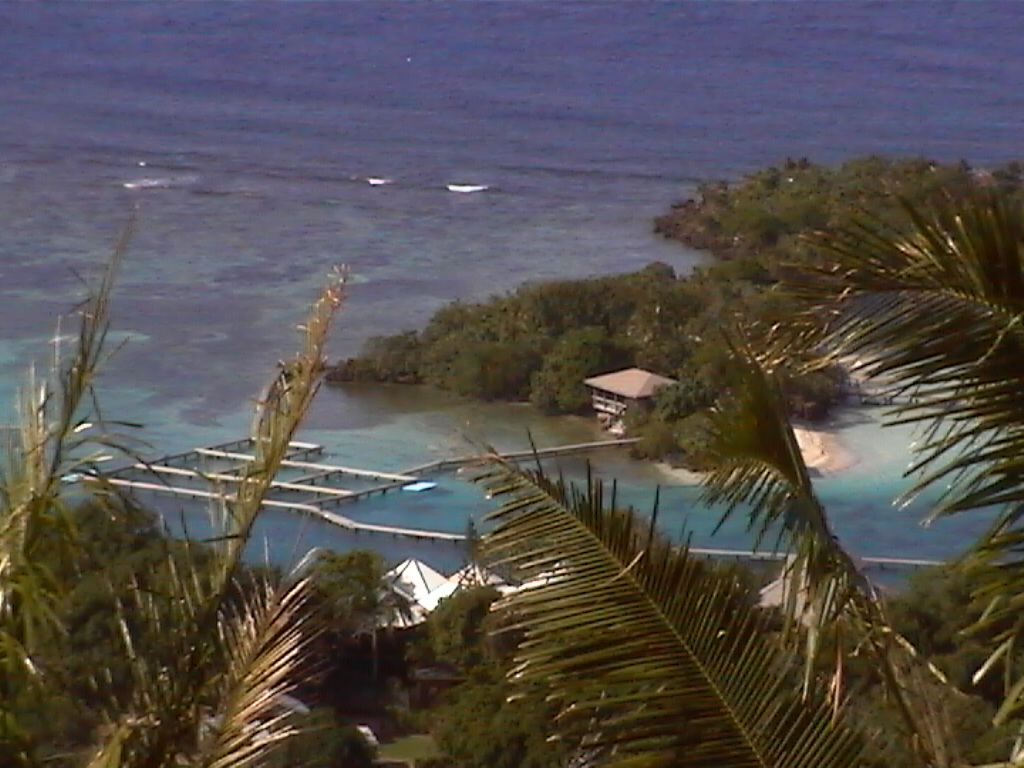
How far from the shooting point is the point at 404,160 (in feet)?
104

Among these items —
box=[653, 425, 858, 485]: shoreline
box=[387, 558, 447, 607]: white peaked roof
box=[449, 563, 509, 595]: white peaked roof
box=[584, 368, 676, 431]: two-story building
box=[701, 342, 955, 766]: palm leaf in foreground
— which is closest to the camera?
box=[701, 342, 955, 766]: palm leaf in foreground

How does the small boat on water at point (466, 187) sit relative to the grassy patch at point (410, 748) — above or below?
below

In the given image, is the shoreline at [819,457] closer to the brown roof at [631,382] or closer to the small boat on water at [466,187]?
the brown roof at [631,382]

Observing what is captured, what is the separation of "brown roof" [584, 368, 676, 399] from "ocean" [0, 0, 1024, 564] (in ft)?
1.72

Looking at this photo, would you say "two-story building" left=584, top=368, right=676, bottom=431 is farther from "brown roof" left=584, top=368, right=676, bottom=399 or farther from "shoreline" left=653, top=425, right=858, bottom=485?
"shoreline" left=653, top=425, right=858, bottom=485

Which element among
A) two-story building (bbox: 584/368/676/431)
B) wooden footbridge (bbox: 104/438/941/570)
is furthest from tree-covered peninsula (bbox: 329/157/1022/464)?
wooden footbridge (bbox: 104/438/941/570)

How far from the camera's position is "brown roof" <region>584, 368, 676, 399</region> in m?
18.1

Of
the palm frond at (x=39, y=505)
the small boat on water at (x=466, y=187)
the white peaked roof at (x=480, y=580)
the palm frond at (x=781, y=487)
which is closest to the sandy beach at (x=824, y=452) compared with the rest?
the white peaked roof at (x=480, y=580)

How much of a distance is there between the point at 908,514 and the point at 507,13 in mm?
45286

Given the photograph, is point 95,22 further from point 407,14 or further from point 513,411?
point 513,411

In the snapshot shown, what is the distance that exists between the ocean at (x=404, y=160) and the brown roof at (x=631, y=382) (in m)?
0.52

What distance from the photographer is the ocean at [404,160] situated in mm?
17547

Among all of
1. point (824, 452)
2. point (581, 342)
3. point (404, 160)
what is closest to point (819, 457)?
point (824, 452)

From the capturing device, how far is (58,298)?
843 inches
